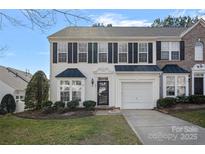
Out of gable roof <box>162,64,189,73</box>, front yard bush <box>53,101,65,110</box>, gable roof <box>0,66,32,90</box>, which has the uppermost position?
gable roof <box>162,64,189,73</box>

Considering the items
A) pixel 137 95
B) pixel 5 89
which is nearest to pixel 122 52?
pixel 137 95

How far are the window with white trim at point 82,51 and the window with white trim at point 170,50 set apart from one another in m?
1.75

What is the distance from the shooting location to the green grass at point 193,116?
376 inches

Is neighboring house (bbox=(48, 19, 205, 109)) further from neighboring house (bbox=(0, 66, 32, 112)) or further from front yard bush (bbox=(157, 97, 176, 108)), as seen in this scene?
neighboring house (bbox=(0, 66, 32, 112))

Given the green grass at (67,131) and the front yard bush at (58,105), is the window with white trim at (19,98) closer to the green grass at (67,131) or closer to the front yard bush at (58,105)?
the green grass at (67,131)

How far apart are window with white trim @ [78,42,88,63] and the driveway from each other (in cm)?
178

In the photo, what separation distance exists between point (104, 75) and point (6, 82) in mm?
2156

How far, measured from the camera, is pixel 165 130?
953 centimetres

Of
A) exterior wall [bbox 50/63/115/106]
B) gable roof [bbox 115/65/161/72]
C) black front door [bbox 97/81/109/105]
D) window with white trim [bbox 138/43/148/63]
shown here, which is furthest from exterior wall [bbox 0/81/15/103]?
window with white trim [bbox 138/43/148/63]

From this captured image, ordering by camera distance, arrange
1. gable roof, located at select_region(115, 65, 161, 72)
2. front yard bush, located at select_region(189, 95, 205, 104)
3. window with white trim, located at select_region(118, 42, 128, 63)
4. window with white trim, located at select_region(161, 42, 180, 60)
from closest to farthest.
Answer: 1. front yard bush, located at select_region(189, 95, 205, 104)
2. window with white trim, located at select_region(161, 42, 180, 60)
3. gable roof, located at select_region(115, 65, 161, 72)
4. window with white trim, located at select_region(118, 42, 128, 63)

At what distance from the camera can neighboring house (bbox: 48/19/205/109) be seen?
995 centimetres
